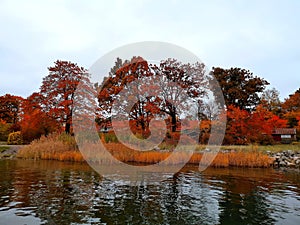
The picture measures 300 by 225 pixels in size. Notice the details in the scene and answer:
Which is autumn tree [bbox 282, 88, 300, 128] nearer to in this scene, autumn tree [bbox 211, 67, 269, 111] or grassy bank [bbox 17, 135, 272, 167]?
autumn tree [bbox 211, 67, 269, 111]

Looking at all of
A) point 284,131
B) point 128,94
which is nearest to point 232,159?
point 128,94

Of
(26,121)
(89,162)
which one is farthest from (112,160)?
(26,121)

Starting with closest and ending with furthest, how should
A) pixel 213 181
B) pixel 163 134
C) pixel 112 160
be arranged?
pixel 213 181 < pixel 112 160 < pixel 163 134

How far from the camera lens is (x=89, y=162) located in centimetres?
1752

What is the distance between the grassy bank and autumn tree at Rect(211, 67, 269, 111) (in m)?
18.5

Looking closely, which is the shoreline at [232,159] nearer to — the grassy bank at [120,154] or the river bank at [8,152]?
the grassy bank at [120,154]

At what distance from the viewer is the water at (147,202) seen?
19.4 feet

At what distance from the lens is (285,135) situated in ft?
116

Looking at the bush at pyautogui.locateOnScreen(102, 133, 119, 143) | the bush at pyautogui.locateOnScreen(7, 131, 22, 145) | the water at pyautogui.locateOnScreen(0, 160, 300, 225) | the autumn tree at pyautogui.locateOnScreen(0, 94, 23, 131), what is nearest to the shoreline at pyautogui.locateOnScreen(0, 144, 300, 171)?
the bush at pyautogui.locateOnScreen(102, 133, 119, 143)

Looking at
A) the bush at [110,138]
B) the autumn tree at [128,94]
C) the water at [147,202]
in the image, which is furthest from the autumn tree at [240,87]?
the water at [147,202]

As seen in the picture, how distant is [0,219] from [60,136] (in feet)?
50.4

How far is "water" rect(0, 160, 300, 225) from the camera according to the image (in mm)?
5902

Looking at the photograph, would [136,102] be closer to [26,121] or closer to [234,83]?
[26,121]

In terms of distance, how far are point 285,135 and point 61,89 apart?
29438mm
